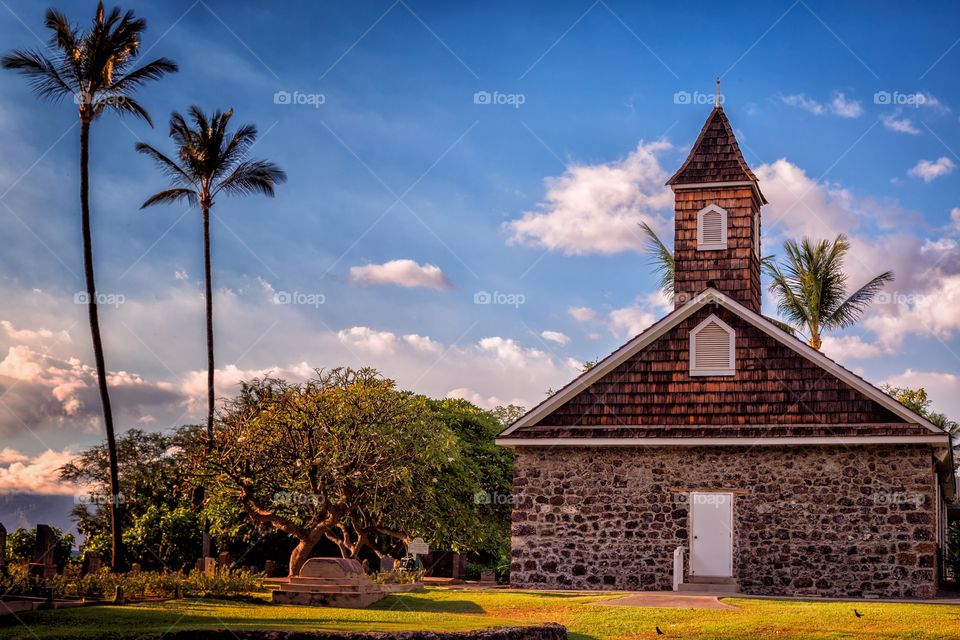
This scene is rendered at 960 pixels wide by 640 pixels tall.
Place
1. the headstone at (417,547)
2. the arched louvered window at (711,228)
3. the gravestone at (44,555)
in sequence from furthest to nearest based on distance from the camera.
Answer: the headstone at (417,547) < the arched louvered window at (711,228) < the gravestone at (44,555)

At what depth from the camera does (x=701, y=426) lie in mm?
26188

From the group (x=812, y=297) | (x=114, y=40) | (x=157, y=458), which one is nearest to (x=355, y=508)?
(x=114, y=40)

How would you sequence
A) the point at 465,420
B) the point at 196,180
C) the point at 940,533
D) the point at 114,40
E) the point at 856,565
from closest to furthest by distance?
the point at 856,565 < the point at 940,533 < the point at 114,40 < the point at 196,180 < the point at 465,420

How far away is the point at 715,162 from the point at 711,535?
954 centimetres

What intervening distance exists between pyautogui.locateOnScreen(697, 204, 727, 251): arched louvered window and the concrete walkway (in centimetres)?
955

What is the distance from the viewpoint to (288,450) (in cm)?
2712

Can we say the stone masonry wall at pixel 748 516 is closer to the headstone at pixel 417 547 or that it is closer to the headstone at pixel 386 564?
the headstone at pixel 386 564

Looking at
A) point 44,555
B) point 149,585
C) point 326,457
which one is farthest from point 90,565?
point 326,457

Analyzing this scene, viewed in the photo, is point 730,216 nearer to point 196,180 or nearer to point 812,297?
point 812,297

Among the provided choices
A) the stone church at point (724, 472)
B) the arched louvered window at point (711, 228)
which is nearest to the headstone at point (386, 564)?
the stone church at point (724, 472)

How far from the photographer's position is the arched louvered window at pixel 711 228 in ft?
94.7

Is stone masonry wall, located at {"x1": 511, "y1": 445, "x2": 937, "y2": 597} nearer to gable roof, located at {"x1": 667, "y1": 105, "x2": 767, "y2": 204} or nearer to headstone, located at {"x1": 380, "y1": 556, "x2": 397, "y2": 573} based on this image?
headstone, located at {"x1": 380, "y1": 556, "x2": 397, "y2": 573}

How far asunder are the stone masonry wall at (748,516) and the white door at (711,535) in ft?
0.57

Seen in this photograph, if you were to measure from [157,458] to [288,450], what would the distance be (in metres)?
23.5
